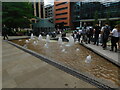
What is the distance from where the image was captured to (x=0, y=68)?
3.89 meters

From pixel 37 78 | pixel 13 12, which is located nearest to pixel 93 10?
pixel 13 12

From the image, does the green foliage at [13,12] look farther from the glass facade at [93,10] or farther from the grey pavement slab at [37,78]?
the glass facade at [93,10]

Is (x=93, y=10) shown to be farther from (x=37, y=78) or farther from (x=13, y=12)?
(x=37, y=78)

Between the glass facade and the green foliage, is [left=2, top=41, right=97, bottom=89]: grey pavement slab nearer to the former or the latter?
the green foliage

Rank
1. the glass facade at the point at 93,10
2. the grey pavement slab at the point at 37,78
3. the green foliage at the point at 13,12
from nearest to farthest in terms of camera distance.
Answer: the grey pavement slab at the point at 37,78 → the green foliage at the point at 13,12 → the glass facade at the point at 93,10

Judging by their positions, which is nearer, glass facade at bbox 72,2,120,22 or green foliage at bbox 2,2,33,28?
green foliage at bbox 2,2,33,28

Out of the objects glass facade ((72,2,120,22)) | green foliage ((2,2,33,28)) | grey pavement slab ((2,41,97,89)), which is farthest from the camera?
glass facade ((72,2,120,22))

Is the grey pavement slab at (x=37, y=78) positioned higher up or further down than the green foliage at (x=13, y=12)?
further down

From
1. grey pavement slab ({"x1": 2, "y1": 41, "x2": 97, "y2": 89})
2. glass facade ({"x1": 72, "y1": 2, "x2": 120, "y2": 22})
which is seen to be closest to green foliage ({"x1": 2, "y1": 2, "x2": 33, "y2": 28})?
grey pavement slab ({"x1": 2, "y1": 41, "x2": 97, "y2": 89})

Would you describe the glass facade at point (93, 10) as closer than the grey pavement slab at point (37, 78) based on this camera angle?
No

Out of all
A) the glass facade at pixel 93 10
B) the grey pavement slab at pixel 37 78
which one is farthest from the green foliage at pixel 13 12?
the glass facade at pixel 93 10

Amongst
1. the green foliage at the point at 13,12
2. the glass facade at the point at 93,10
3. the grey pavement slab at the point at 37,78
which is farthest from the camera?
the glass facade at the point at 93,10

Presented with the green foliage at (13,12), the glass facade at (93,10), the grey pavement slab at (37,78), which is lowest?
the grey pavement slab at (37,78)

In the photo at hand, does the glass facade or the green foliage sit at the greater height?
the glass facade
